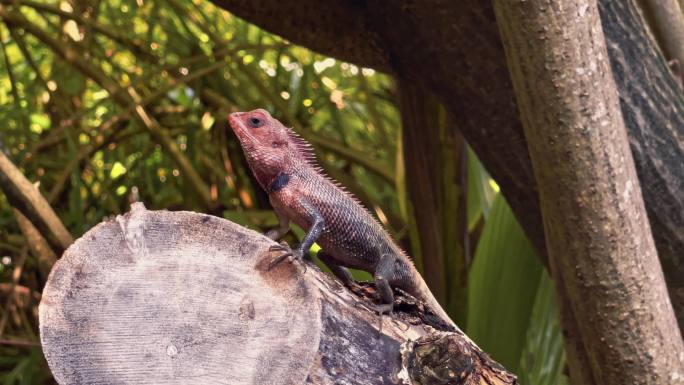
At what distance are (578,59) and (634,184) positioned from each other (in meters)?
0.21

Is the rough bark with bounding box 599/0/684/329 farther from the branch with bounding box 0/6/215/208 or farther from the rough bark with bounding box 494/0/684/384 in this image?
the branch with bounding box 0/6/215/208

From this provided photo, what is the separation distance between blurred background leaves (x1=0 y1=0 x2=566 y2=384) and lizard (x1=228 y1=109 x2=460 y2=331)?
58 centimetres

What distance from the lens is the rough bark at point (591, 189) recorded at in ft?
4.18

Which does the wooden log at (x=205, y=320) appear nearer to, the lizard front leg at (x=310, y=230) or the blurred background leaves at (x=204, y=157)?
the lizard front leg at (x=310, y=230)

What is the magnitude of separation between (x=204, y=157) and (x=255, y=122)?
1322mm

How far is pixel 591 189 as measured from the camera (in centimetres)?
131

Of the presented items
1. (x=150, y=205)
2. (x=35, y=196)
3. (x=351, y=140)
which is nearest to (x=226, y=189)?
(x=150, y=205)

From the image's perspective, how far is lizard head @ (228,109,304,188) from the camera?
4.72ft

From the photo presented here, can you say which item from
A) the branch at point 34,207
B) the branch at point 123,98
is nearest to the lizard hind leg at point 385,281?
the branch at point 34,207

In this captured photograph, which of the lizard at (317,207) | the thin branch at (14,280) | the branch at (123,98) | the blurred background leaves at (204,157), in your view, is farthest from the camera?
the branch at (123,98)

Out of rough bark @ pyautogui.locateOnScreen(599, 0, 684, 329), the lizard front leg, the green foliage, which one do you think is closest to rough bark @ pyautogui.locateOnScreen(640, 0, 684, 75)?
rough bark @ pyautogui.locateOnScreen(599, 0, 684, 329)

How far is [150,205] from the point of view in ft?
8.82

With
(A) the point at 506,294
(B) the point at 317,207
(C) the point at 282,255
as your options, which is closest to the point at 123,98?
(A) the point at 506,294

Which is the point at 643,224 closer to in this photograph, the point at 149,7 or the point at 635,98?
the point at 635,98
